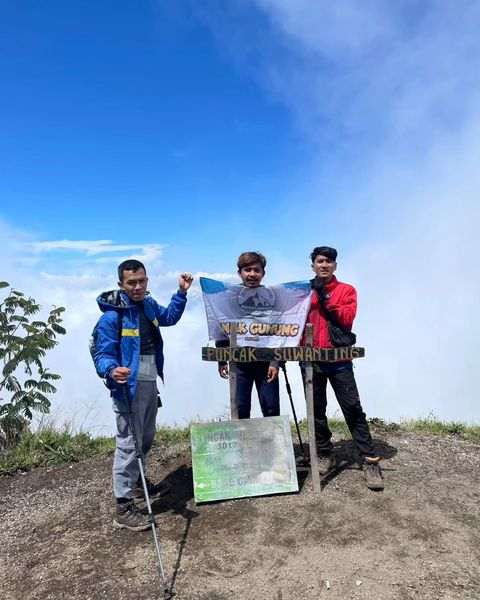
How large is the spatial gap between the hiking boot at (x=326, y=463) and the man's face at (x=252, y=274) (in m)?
2.61

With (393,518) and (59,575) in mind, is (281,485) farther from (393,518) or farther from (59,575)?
(59,575)

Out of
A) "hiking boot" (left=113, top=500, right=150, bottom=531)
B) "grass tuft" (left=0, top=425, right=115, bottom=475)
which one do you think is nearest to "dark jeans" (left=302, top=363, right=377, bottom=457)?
"hiking boot" (left=113, top=500, right=150, bottom=531)

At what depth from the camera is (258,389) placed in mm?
5984

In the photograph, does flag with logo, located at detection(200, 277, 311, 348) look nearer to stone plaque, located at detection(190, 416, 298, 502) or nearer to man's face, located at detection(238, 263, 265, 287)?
man's face, located at detection(238, 263, 265, 287)

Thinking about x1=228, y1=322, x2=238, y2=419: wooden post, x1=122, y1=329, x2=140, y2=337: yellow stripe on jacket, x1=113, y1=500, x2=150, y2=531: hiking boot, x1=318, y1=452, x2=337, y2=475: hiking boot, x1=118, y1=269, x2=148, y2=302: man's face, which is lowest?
x1=113, y1=500, x2=150, y2=531: hiking boot

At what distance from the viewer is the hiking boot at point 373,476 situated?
5.69 m

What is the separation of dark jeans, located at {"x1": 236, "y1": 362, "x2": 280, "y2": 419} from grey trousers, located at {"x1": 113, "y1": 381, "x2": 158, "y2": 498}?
43.7 inches

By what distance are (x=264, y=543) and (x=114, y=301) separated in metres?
2.82

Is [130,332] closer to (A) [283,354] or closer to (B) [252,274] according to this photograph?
(B) [252,274]

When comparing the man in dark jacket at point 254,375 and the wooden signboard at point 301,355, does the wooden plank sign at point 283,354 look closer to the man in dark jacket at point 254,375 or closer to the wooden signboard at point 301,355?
the wooden signboard at point 301,355

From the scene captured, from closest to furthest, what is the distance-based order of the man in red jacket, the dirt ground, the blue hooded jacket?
the dirt ground, the blue hooded jacket, the man in red jacket

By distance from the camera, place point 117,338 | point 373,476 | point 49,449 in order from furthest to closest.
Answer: point 49,449 < point 373,476 < point 117,338

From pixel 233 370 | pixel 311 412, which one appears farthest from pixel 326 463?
pixel 233 370

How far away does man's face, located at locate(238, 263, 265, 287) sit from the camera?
5746mm
